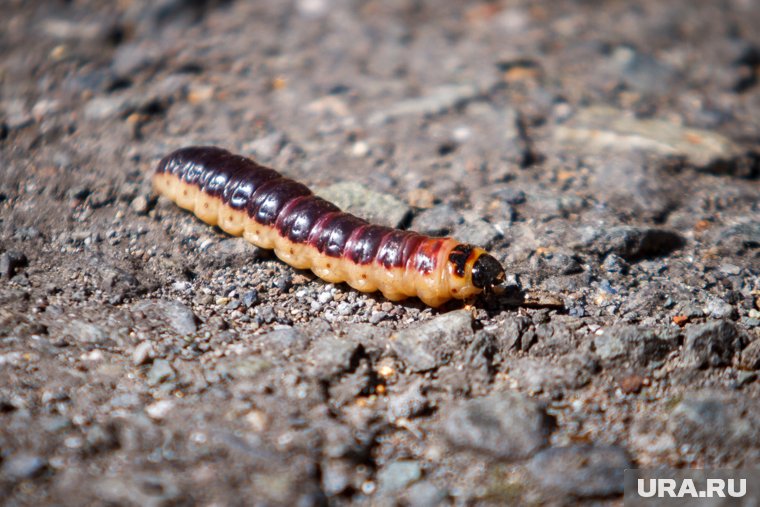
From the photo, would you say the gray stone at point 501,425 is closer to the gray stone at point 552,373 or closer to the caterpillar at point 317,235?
the gray stone at point 552,373

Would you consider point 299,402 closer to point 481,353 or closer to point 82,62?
point 481,353

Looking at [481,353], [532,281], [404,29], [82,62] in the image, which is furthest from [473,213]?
[82,62]

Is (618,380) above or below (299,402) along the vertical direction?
below

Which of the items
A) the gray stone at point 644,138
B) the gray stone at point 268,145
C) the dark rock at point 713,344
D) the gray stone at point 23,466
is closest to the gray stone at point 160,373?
the gray stone at point 23,466

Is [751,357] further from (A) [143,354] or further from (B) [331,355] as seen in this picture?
(A) [143,354]

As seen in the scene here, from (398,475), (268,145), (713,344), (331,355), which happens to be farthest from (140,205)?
(713,344)
